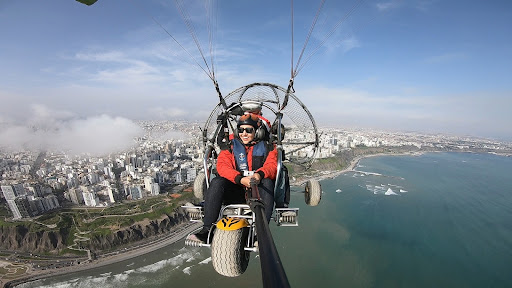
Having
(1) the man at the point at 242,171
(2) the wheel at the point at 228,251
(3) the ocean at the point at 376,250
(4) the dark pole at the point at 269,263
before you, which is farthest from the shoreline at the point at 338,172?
(4) the dark pole at the point at 269,263

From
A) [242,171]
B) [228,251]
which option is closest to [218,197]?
[242,171]

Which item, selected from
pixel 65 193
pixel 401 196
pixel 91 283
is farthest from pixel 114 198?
pixel 401 196

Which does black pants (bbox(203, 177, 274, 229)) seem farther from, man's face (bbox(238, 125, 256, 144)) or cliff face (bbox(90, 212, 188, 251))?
cliff face (bbox(90, 212, 188, 251))

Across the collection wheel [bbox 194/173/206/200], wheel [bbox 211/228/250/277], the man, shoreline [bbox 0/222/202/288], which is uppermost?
the man

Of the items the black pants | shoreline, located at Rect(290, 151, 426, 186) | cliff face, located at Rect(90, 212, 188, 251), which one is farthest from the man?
shoreline, located at Rect(290, 151, 426, 186)

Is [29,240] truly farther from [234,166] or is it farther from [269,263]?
[269,263]

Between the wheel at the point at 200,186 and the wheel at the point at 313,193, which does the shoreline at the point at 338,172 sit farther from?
the wheel at the point at 200,186
